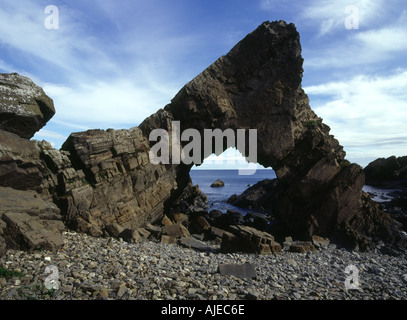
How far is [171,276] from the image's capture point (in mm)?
12031

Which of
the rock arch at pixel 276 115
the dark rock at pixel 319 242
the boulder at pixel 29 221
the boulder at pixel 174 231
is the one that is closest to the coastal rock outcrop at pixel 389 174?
the rock arch at pixel 276 115

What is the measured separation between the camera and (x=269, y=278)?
13336 millimetres

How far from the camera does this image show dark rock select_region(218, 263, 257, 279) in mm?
13031

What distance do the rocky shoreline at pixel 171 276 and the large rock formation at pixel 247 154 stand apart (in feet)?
20.6

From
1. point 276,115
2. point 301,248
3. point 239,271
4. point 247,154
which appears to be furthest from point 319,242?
point 276,115

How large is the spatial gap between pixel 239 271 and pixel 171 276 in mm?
3513

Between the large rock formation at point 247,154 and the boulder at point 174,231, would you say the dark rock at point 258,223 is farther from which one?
the boulder at point 174,231

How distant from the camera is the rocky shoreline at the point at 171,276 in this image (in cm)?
997

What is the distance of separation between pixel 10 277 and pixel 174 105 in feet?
73.3

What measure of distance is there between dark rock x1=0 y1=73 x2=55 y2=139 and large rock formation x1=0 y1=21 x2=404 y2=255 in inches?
7.6

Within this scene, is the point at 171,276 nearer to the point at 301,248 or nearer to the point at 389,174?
the point at 301,248

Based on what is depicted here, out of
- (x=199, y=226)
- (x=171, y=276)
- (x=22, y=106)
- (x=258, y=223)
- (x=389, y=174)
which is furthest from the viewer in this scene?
(x=389, y=174)

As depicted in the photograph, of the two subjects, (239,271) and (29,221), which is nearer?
(239,271)
